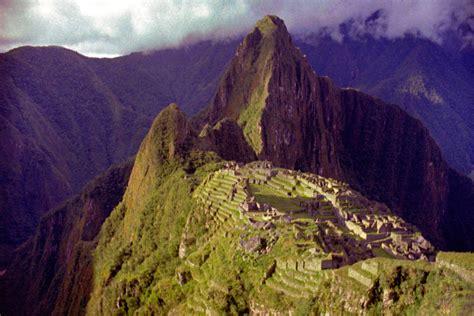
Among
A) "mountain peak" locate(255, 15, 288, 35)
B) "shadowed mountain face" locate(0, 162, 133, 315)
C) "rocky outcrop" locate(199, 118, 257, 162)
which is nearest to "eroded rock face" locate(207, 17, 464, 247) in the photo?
"mountain peak" locate(255, 15, 288, 35)

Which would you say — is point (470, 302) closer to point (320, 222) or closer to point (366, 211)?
point (320, 222)

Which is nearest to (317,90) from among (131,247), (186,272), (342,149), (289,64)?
(289,64)

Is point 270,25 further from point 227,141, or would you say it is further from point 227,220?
point 227,220

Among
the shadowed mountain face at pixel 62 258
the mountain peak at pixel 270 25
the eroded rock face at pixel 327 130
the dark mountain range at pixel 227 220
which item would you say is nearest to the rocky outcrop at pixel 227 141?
the dark mountain range at pixel 227 220

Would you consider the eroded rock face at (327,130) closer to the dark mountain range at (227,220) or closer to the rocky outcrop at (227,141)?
the dark mountain range at (227,220)

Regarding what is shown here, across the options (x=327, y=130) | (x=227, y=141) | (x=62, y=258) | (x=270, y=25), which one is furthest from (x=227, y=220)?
(x=327, y=130)
